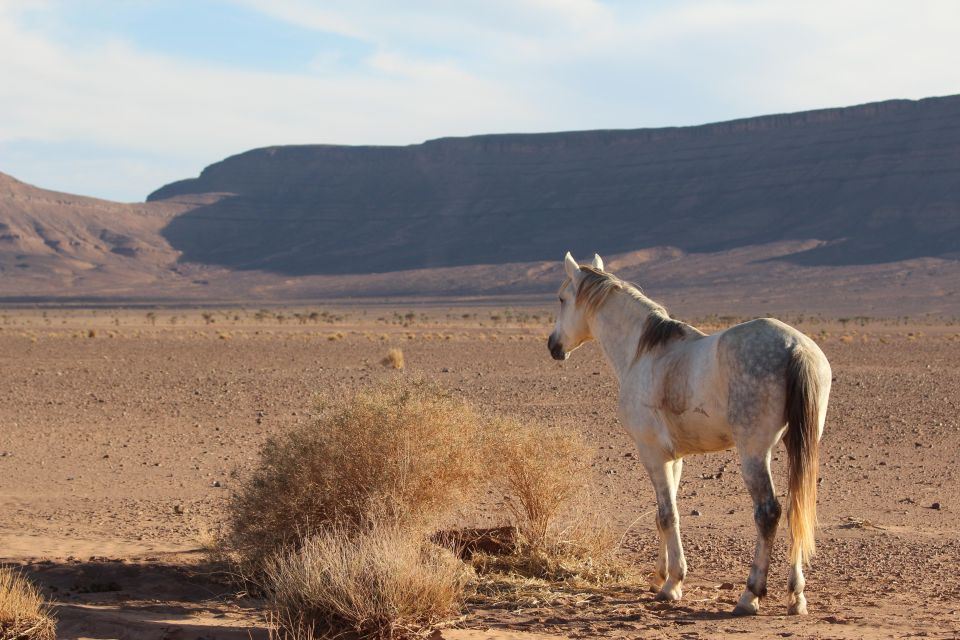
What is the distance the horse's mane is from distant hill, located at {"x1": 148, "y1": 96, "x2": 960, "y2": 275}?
3788 inches

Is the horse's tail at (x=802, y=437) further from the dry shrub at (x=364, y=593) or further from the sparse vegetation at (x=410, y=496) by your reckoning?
the dry shrub at (x=364, y=593)

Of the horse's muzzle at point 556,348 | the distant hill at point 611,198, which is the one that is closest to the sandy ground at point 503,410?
the horse's muzzle at point 556,348

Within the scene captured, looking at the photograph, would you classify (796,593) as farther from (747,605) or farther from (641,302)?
(641,302)

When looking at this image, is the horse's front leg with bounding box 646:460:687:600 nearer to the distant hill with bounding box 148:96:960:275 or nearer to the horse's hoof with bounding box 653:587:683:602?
the horse's hoof with bounding box 653:587:683:602

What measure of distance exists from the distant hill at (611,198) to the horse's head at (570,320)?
96077 millimetres

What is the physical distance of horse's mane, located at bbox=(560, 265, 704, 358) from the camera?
312 inches

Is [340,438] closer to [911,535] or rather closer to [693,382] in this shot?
[693,382]

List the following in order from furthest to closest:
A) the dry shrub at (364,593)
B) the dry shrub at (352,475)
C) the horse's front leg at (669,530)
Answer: the dry shrub at (352,475) → the horse's front leg at (669,530) → the dry shrub at (364,593)

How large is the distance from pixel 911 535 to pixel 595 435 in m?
7.00

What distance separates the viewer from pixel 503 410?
765 inches

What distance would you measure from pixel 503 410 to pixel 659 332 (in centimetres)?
1161

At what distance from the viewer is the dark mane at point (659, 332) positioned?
7906mm

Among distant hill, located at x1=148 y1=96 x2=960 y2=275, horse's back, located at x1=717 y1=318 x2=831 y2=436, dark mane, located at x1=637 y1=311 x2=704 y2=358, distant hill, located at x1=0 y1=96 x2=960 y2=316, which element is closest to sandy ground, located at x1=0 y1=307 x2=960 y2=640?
horse's back, located at x1=717 y1=318 x2=831 y2=436

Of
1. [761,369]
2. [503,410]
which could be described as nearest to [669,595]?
[761,369]
